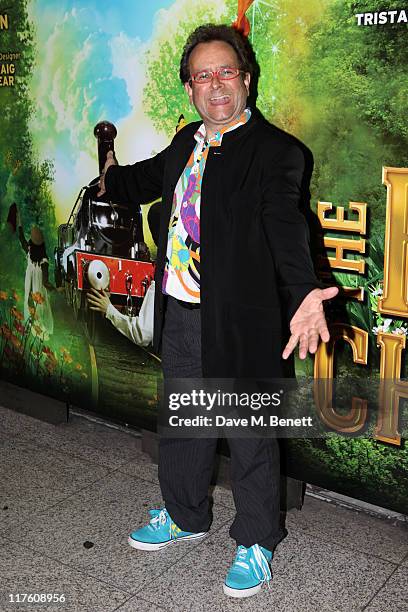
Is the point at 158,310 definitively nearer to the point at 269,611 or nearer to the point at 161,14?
the point at 269,611

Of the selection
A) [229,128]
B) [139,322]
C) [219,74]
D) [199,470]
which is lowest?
[199,470]

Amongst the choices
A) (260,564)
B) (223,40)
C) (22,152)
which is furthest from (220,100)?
(22,152)

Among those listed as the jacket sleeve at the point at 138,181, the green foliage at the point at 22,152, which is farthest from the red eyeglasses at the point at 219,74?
the green foliage at the point at 22,152

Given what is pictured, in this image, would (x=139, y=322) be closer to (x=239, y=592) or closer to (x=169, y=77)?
(x=169, y=77)

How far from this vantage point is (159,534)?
7.70 ft

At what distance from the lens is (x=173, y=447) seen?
2320 mm

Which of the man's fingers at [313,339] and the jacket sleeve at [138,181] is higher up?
the jacket sleeve at [138,181]

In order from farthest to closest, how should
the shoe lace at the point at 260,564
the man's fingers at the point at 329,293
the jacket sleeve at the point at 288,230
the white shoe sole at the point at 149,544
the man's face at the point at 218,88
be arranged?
the white shoe sole at the point at 149,544
the shoe lace at the point at 260,564
the man's face at the point at 218,88
the jacket sleeve at the point at 288,230
the man's fingers at the point at 329,293

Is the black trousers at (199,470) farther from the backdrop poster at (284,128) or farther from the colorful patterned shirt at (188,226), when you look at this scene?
the backdrop poster at (284,128)

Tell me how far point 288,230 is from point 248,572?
3.22ft

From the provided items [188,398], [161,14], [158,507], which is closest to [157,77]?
[161,14]

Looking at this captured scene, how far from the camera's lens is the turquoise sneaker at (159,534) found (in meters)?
2.32

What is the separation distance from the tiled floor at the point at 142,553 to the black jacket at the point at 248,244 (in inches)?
24.2

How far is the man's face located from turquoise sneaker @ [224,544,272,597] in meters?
1.22
